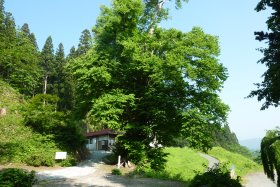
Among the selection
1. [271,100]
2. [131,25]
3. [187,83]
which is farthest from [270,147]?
[131,25]

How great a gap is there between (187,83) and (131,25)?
333 inches

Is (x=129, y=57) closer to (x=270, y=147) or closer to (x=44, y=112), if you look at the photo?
(x=44, y=112)

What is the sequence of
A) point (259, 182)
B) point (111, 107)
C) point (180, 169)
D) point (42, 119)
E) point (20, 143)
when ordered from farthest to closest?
point (180, 169) → point (42, 119) → point (259, 182) → point (20, 143) → point (111, 107)

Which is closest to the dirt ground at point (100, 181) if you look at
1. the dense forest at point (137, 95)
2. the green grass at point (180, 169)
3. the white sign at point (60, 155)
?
the green grass at point (180, 169)

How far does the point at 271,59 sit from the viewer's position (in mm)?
14898

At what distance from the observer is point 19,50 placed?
5441 cm

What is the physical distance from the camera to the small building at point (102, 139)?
52.8 m

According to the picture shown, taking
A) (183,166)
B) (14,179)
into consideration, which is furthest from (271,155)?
(183,166)

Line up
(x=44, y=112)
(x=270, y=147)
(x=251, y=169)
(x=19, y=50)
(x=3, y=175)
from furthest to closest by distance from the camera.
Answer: (x=19, y=50) < (x=251, y=169) < (x=44, y=112) < (x=3, y=175) < (x=270, y=147)

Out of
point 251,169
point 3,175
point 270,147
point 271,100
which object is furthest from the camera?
point 251,169

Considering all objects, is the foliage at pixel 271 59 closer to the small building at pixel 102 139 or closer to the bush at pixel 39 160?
the bush at pixel 39 160

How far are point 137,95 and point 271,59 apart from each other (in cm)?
1662

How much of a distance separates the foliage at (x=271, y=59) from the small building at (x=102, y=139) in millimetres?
36933

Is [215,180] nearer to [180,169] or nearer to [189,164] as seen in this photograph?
[180,169]
